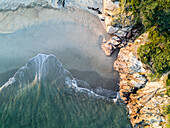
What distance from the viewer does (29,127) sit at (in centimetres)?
673

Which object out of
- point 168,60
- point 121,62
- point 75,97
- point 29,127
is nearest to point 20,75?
point 29,127

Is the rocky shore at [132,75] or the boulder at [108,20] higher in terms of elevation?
the boulder at [108,20]

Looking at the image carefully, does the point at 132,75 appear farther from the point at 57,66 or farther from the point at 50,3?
the point at 50,3

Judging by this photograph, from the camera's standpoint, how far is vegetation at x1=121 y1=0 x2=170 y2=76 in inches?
227

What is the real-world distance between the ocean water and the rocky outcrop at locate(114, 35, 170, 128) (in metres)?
0.44

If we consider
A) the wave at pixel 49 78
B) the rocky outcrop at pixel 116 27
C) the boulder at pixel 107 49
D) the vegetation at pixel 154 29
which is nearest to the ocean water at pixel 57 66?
the wave at pixel 49 78

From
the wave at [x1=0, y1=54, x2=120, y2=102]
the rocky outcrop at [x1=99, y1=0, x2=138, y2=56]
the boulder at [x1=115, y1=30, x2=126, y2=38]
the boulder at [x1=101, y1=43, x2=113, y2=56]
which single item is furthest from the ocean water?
the boulder at [x1=115, y1=30, x2=126, y2=38]

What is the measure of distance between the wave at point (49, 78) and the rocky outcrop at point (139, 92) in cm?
87

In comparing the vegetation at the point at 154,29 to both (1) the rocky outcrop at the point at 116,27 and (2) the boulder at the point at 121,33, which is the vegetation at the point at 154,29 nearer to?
(1) the rocky outcrop at the point at 116,27

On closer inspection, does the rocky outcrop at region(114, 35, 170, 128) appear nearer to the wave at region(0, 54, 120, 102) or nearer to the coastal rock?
the wave at region(0, 54, 120, 102)

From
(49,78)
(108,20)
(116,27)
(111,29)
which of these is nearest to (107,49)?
(111,29)

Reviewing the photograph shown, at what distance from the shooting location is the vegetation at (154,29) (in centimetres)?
576

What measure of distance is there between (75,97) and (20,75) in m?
3.38

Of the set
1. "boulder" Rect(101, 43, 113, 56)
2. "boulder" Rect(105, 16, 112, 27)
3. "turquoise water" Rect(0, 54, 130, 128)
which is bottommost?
"turquoise water" Rect(0, 54, 130, 128)
